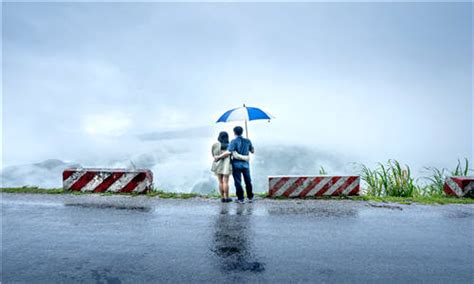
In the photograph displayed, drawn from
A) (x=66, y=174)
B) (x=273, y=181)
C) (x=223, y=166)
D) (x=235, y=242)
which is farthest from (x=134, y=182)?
(x=235, y=242)

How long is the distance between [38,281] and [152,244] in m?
1.65

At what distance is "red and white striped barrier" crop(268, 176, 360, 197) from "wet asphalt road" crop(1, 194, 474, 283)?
918 mm

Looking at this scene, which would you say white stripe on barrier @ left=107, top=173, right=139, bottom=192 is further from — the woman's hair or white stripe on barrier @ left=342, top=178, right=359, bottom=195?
white stripe on barrier @ left=342, top=178, right=359, bottom=195

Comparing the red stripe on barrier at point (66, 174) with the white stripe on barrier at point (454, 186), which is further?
the red stripe on barrier at point (66, 174)

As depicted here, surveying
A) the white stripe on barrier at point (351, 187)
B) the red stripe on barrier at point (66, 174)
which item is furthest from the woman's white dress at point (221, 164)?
the red stripe on barrier at point (66, 174)

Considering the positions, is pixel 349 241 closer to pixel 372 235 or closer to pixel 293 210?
pixel 372 235

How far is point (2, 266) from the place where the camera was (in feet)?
15.2

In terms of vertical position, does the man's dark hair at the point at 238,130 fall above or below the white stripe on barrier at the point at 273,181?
above

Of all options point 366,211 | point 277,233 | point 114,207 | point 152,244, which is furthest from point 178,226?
point 366,211

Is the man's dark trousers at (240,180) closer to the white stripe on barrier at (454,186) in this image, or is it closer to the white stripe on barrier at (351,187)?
the white stripe on barrier at (351,187)

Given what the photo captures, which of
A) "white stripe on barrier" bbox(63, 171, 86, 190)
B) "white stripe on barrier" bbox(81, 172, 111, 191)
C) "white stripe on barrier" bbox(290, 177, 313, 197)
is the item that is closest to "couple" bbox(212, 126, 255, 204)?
"white stripe on barrier" bbox(290, 177, 313, 197)

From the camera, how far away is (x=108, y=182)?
1031cm

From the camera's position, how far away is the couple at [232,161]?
906cm

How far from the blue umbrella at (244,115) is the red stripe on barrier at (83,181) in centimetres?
415
